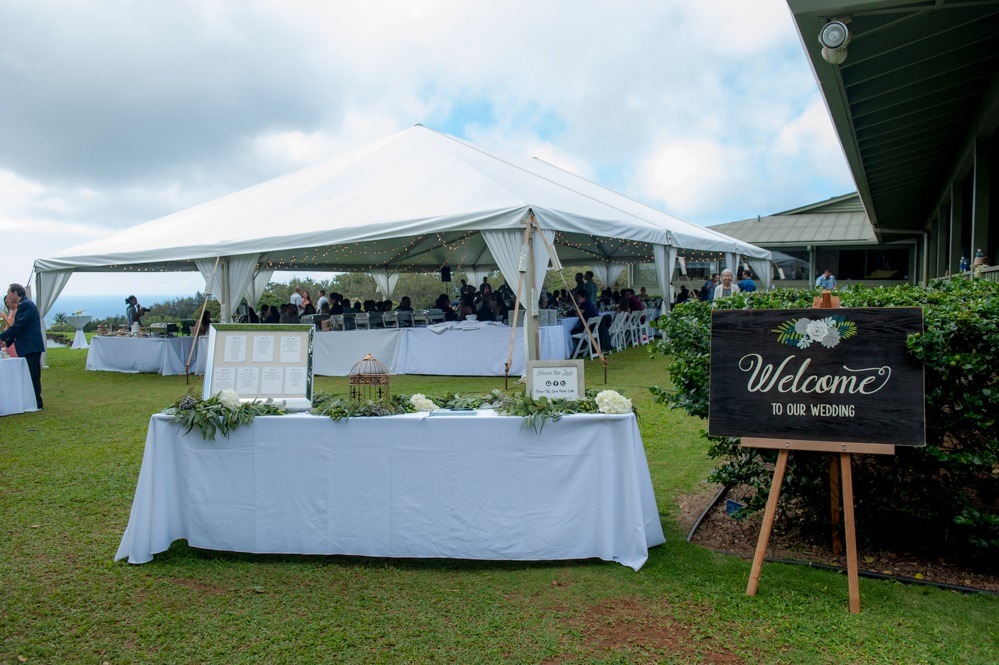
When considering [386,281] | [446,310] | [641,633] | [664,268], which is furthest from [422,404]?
[386,281]

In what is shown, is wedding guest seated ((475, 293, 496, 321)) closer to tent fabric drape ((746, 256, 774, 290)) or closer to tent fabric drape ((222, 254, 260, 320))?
tent fabric drape ((222, 254, 260, 320))

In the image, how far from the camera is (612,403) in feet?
11.6

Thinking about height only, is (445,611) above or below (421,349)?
below

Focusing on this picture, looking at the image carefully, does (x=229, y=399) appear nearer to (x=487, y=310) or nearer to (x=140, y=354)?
(x=487, y=310)

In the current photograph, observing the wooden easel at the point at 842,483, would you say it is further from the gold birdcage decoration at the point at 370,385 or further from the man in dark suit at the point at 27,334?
the man in dark suit at the point at 27,334

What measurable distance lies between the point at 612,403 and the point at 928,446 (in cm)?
140

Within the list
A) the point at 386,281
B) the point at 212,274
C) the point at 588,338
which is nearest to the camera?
the point at 212,274

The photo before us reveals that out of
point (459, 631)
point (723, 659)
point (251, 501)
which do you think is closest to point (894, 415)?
point (723, 659)

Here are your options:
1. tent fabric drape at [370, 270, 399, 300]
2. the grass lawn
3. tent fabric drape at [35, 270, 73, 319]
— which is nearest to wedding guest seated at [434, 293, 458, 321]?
tent fabric drape at [35, 270, 73, 319]

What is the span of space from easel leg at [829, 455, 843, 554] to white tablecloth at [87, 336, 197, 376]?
11.2 m

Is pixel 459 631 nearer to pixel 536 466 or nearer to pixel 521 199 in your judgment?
pixel 536 466

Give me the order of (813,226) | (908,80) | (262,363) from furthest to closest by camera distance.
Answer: (813,226) < (908,80) < (262,363)

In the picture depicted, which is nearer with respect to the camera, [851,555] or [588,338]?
[851,555]

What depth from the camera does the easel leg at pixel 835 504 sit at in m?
3.55
